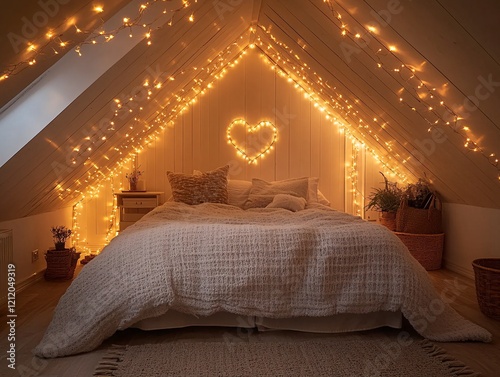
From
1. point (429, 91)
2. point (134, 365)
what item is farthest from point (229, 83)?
point (134, 365)

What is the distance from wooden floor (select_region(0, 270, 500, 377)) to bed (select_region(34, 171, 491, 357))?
2.5 inches

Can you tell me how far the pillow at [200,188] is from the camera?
13.5ft

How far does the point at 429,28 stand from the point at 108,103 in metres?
1.90

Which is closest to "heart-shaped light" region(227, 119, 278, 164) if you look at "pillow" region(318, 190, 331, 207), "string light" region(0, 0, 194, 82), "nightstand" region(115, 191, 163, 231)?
"pillow" region(318, 190, 331, 207)

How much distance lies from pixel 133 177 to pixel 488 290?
3346 mm

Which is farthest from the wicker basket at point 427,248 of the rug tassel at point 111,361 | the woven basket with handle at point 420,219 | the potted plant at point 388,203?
the rug tassel at point 111,361

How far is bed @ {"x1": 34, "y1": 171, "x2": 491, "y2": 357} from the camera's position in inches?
90.4

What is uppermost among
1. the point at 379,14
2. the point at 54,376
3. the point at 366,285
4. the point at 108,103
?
the point at 379,14

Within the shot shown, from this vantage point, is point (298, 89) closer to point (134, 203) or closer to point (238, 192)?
point (238, 192)

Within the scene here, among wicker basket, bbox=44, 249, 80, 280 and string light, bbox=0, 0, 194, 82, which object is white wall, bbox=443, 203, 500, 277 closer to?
string light, bbox=0, 0, 194, 82

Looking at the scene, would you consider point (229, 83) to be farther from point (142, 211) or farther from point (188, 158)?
point (142, 211)

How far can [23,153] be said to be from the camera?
2.49 meters

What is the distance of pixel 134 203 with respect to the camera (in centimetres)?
461

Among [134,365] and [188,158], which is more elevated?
[188,158]
